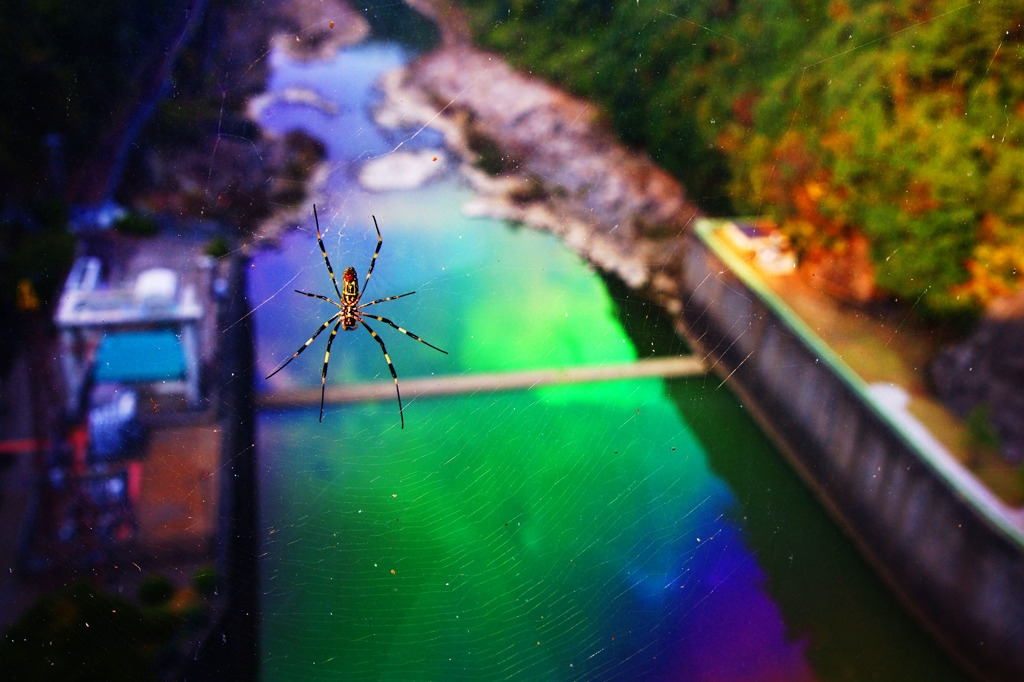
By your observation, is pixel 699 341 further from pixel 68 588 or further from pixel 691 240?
pixel 68 588

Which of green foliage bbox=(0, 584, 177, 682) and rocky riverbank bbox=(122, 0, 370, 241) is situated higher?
rocky riverbank bbox=(122, 0, 370, 241)

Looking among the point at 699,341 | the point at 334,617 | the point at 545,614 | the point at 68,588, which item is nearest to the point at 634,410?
the point at 699,341

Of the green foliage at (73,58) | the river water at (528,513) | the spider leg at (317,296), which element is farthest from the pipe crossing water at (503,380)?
the green foliage at (73,58)

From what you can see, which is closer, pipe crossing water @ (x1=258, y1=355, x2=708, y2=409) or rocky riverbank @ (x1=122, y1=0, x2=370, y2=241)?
rocky riverbank @ (x1=122, y1=0, x2=370, y2=241)

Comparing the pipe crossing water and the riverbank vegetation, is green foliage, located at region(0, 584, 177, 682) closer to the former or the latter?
the pipe crossing water

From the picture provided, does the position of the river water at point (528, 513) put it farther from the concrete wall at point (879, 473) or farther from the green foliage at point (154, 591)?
the green foliage at point (154, 591)

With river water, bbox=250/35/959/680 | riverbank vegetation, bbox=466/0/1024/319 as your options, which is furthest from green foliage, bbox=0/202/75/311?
riverbank vegetation, bbox=466/0/1024/319
